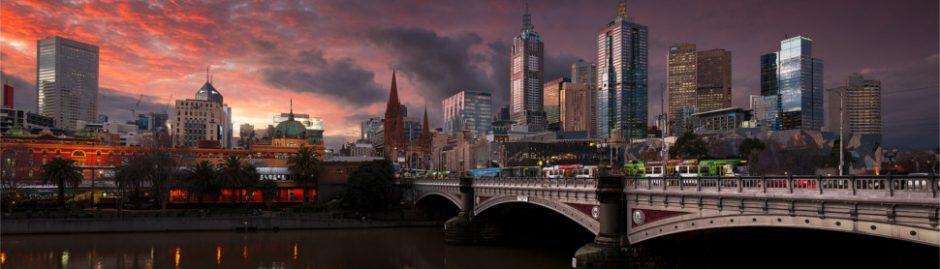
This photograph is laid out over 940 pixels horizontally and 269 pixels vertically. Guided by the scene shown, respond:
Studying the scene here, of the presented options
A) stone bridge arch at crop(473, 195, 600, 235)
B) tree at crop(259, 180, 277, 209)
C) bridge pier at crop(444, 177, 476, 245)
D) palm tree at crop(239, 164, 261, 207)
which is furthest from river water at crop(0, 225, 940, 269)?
tree at crop(259, 180, 277, 209)

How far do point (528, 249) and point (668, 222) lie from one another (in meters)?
26.3

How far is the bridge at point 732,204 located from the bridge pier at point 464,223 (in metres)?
13.8

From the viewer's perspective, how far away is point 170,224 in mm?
81312

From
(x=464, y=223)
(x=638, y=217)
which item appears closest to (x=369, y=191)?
(x=464, y=223)

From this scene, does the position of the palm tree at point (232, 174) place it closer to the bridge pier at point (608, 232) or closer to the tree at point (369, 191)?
the tree at point (369, 191)

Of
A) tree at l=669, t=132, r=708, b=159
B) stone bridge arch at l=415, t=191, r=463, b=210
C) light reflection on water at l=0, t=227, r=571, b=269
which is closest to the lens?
light reflection on water at l=0, t=227, r=571, b=269

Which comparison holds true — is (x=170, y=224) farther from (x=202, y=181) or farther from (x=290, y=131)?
(x=290, y=131)

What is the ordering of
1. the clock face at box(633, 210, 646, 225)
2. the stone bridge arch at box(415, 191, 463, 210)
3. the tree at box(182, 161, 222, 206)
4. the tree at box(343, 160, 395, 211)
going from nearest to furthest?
1. the clock face at box(633, 210, 646, 225)
2. the stone bridge arch at box(415, 191, 463, 210)
3. the tree at box(182, 161, 222, 206)
4. the tree at box(343, 160, 395, 211)

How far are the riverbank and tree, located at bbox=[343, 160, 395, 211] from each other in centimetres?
545

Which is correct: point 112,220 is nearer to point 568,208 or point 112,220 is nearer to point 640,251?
point 568,208

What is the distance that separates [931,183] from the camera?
2136 cm

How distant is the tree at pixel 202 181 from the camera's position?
93000 mm

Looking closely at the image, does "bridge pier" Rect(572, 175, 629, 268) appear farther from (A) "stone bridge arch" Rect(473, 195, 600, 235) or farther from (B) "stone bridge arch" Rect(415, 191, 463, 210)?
(B) "stone bridge arch" Rect(415, 191, 463, 210)

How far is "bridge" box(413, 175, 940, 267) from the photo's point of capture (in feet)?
73.0
